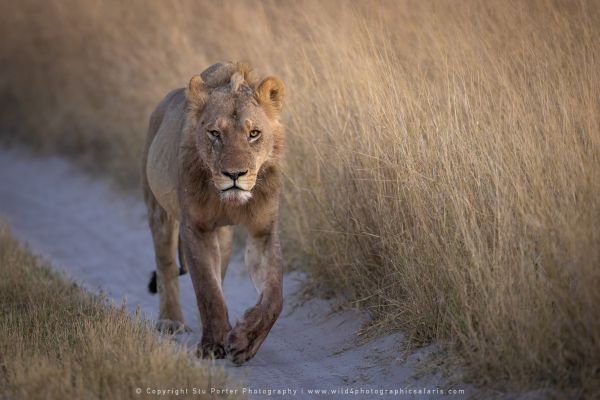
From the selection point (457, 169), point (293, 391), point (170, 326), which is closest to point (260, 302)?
point (293, 391)

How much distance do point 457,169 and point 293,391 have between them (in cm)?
160

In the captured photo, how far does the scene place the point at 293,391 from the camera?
4.86 metres

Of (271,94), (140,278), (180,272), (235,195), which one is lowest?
(180,272)

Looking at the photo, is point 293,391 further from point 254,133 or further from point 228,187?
point 254,133

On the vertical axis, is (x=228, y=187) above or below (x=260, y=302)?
above

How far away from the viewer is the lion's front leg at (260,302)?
5.09 metres

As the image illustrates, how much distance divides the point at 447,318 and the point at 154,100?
697 cm

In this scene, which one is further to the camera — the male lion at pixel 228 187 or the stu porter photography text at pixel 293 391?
the male lion at pixel 228 187

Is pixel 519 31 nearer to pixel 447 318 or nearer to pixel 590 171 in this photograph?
pixel 590 171

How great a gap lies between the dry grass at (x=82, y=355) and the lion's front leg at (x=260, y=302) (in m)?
0.37

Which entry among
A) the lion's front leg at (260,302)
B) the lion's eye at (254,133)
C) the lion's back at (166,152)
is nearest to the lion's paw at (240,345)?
the lion's front leg at (260,302)

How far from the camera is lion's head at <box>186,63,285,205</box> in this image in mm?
5168

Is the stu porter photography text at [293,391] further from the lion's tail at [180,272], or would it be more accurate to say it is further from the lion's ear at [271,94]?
the lion's tail at [180,272]

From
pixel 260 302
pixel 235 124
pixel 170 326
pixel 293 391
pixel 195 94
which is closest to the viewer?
pixel 293 391
